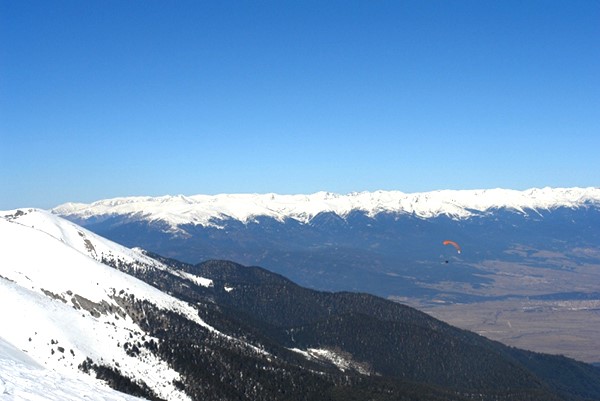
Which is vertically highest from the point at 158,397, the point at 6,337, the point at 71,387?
the point at 71,387

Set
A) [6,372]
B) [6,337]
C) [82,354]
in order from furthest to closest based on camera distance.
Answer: [82,354], [6,337], [6,372]

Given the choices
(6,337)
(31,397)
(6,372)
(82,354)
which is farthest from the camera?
(82,354)

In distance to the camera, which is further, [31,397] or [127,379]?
[127,379]

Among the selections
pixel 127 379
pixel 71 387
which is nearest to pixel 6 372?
pixel 71 387

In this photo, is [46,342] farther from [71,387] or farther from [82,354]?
[71,387]

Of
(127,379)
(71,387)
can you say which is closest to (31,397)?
(71,387)

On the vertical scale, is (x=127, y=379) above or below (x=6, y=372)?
below
